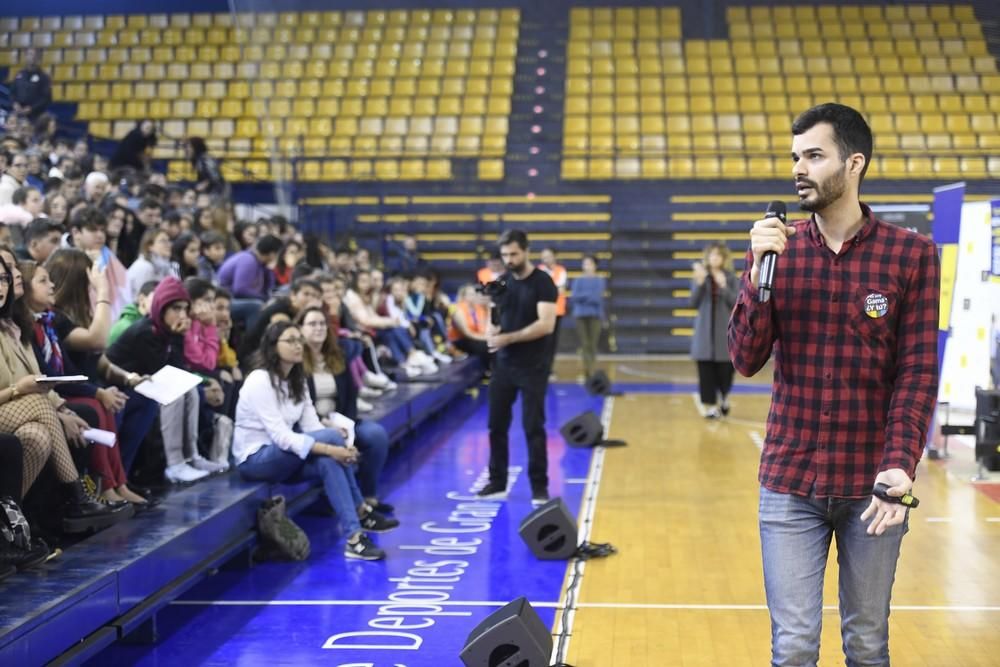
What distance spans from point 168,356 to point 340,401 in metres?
1.08

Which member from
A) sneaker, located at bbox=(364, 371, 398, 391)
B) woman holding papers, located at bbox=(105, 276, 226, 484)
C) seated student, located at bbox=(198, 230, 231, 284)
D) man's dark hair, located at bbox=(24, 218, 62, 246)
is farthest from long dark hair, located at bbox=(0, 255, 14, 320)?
sneaker, located at bbox=(364, 371, 398, 391)

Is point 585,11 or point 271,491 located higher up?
point 585,11

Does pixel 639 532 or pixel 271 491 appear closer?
pixel 271 491

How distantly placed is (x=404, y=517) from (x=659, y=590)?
2031mm

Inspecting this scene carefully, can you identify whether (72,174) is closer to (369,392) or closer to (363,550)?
(369,392)

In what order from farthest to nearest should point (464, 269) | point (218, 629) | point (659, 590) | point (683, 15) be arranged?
point (683, 15) → point (464, 269) → point (659, 590) → point (218, 629)

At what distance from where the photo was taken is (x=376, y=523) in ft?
22.4

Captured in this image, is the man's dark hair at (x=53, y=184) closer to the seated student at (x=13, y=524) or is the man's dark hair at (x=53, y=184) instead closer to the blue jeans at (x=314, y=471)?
the blue jeans at (x=314, y=471)

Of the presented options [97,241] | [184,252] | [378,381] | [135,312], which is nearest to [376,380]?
[378,381]

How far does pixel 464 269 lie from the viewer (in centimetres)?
1853

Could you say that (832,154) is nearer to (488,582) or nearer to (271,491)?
(488,582)

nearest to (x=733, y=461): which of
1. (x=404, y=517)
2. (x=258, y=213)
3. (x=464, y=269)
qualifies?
(x=404, y=517)

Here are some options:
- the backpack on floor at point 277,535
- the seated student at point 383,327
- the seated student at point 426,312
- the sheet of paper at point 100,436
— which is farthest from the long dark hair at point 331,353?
the seated student at point 426,312

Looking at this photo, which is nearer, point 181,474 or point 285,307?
point 181,474
